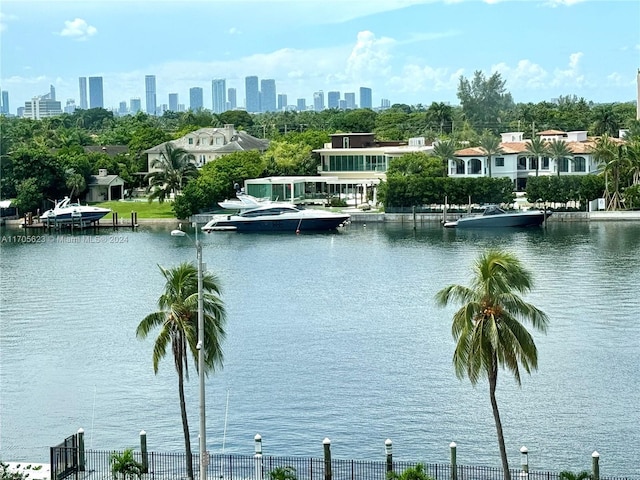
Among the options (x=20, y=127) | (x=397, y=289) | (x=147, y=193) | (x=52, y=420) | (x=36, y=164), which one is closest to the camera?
(x=52, y=420)

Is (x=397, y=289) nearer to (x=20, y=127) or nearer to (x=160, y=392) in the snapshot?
(x=160, y=392)

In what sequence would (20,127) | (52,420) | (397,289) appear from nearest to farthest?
(52,420) → (397,289) → (20,127)

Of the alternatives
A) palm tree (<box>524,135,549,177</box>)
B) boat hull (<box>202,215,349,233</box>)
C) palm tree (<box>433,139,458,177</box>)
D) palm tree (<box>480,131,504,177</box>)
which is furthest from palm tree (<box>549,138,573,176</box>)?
boat hull (<box>202,215,349,233</box>)

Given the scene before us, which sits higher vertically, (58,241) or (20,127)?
(20,127)

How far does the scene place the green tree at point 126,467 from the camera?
2779 cm

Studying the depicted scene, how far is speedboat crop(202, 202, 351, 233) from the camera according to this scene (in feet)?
294

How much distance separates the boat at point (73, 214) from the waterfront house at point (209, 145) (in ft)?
67.3

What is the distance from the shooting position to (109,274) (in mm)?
66062

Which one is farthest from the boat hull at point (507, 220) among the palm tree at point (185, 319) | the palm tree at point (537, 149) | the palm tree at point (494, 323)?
the palm tree at point (494, 323)

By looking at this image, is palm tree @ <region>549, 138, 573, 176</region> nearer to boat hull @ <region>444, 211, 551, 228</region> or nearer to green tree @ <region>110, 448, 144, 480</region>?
boat hull @ <region>444, 211, 551, 228</region>

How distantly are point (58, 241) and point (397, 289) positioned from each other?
37452mm

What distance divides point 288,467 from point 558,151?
75300 millimetres

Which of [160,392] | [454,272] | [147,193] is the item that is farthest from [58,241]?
[160,392]

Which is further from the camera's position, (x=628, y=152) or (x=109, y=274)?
(x=628, y=152)
